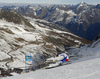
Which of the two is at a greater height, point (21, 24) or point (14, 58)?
point (21, 24)

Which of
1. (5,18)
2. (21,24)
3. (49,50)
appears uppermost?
(5,18)

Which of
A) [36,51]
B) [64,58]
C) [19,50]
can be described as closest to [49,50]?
[36,51]

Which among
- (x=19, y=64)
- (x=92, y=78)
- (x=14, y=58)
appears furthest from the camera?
(x=14, y=58)

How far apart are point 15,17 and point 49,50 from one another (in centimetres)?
8562

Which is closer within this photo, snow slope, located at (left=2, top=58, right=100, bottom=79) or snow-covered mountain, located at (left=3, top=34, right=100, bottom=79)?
snow slope, located at (left=2, top=58, right=100, bottom=79)

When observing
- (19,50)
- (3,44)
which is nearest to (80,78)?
(19,50)

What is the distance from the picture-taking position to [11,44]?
245ft

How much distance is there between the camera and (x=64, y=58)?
128 feet

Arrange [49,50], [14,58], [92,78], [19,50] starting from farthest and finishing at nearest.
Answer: [49,50] → [19,50] → [14,58] → [92,78]

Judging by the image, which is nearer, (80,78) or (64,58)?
(80,78)

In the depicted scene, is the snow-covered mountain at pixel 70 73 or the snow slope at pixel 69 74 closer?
the snow slope at pixel 69 74

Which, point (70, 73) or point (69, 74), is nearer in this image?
point (69, 74)

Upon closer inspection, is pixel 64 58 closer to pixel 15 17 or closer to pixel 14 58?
pixel 14 58

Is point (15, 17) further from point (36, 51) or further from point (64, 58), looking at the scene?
point (64, 58)
